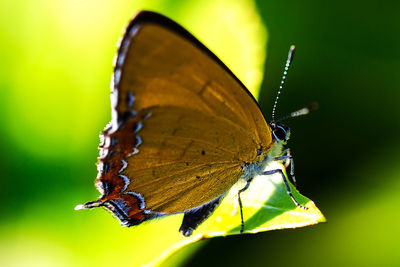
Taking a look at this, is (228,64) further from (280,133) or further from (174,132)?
(174,132)

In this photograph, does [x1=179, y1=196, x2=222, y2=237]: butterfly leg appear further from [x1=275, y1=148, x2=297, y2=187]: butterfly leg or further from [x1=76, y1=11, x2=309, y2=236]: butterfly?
[x1=275, y1=148, x2=297, y2=187]: butterfly leg

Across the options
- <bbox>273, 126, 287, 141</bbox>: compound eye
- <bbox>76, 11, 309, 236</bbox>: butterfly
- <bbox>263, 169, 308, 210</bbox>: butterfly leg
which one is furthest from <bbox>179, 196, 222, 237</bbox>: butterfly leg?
<bbox>273, 126, 287, 141</bbox>: compound eye

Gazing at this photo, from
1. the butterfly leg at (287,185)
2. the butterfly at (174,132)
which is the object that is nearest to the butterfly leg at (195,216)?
the butterfly at (174,132)

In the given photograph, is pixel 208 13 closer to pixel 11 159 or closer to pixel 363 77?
pixel 363 77

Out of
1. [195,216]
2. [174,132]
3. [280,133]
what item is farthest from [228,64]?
[195,216]

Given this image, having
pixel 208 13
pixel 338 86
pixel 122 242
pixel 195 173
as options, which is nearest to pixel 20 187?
pixel 122 242
